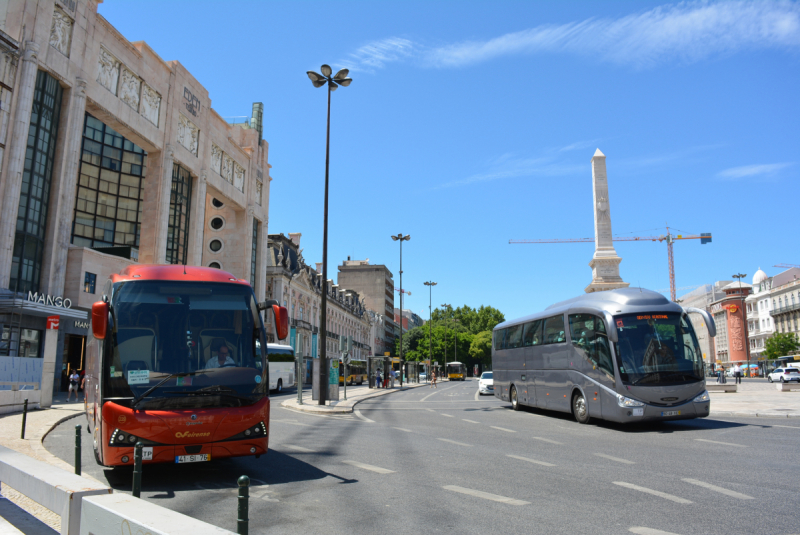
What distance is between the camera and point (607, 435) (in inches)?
519

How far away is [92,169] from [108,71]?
490 inches

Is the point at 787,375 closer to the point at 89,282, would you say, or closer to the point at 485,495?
the point at 89,282

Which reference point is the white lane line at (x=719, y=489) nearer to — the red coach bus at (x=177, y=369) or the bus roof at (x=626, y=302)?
the red coach bus at (x=177, y=369)

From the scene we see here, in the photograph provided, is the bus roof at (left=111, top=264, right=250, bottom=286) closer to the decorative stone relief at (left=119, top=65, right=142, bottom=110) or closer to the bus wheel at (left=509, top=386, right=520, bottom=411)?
the bus wheel at (left=509, top=386, right=520, bottom=411)

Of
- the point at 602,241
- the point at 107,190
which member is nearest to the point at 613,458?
the point at 107,190

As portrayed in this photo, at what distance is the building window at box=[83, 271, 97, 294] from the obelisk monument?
35809 mm

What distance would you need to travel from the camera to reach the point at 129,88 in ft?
110

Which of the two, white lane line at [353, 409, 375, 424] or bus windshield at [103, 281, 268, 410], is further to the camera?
white lane line at [353, 409, 375, 424]

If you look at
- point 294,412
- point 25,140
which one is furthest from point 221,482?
point 25,140

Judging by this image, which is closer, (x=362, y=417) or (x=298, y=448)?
(x=298, y=448)

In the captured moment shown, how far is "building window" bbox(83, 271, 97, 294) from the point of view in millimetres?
28766

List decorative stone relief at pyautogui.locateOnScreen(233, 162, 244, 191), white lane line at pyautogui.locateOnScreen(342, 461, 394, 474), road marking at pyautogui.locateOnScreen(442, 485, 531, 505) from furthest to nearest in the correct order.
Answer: decorative stone relief at pyautogui.locateOnScreen(233, 162, 244, 191) → white lane line at pyautogui.locateOnScreen(342, 461, 394, 474) → road marking at pyautogui.locateOnScreen(442, 485, 531, 505)

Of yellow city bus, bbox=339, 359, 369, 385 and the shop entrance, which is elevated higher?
the shop entrance

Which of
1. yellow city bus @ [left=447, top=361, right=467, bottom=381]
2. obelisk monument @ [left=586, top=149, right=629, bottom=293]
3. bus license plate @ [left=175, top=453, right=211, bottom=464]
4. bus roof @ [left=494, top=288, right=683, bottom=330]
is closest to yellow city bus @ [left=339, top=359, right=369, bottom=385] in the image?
obelisk monument @ [left=586, top=149, right=629, bottom=293]
